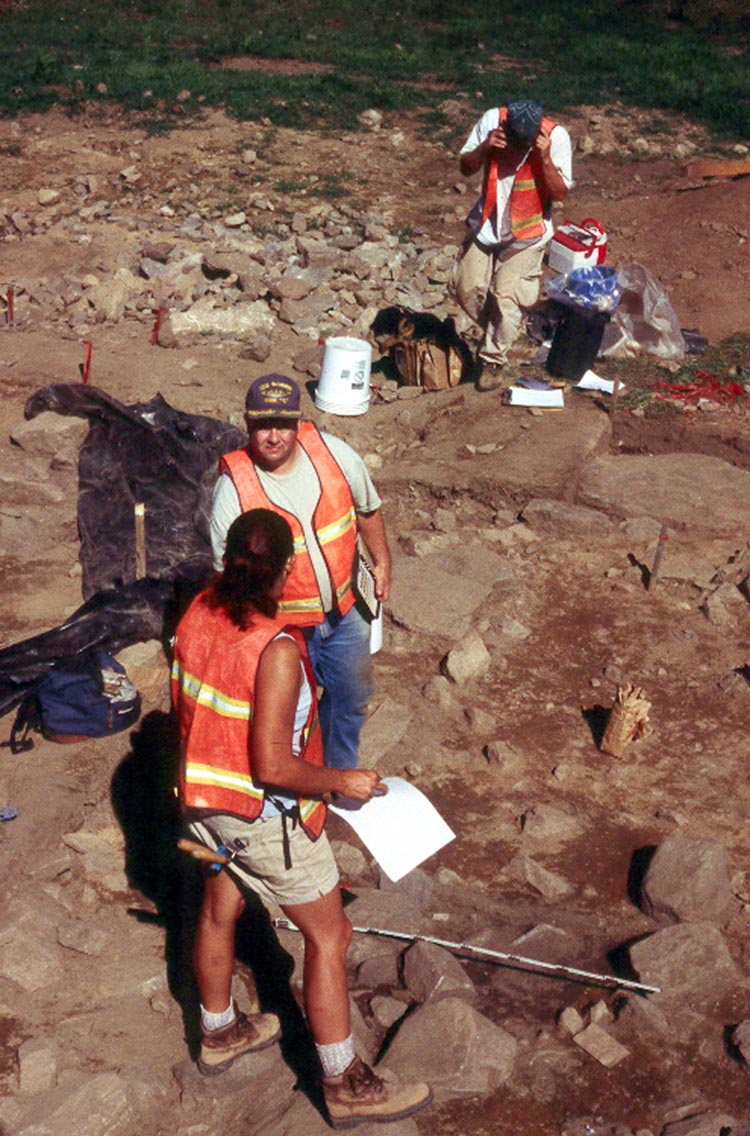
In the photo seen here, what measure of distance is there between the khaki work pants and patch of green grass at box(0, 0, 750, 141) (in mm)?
8356

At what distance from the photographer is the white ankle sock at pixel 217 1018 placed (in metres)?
3.59

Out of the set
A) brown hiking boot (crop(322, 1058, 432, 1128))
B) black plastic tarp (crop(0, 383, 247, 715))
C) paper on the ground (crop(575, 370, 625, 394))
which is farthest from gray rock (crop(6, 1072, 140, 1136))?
paper on the ground (crop(575, 370, 625, 394))

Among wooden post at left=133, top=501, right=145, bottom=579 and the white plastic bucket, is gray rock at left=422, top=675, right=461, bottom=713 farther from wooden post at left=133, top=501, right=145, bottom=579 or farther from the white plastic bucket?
the white plastic bucket

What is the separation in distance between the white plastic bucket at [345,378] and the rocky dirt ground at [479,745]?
0.15m

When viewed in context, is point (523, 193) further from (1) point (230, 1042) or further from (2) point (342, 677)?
(1) point (230, 1042)

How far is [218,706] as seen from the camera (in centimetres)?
320

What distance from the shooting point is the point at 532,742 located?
5539 mm

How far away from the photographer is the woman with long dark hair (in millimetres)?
3133

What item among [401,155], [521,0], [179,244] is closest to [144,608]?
[179,244]

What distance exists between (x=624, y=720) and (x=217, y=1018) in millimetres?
2415

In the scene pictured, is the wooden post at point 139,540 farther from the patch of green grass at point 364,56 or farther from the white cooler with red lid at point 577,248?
the patch of green grass at point 364,56

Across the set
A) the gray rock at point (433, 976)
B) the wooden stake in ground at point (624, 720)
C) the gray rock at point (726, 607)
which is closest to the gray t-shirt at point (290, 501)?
the gray rock at point (433, 976)

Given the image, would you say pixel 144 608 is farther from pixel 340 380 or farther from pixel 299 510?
pixel 340 380

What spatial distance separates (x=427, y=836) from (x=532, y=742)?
187 cm
